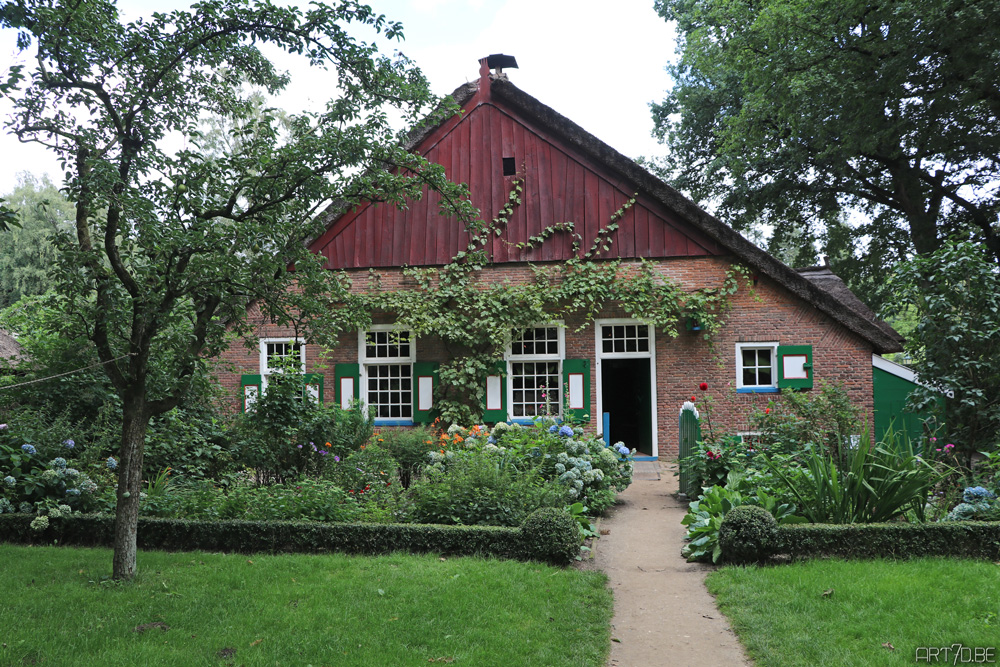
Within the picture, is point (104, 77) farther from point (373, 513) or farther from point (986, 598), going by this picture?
point (986, 598)

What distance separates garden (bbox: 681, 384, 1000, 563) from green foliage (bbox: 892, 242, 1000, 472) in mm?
498

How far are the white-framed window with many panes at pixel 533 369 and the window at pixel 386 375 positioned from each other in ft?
6.31

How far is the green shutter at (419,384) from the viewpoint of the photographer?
41.6 ft

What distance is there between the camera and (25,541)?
625 centimetres

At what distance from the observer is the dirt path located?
400 cm

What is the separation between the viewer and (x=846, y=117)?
14742 millimetres

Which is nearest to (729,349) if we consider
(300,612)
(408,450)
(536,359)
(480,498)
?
(536,359)

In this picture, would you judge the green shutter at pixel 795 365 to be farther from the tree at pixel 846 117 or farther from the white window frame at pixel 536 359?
the white window frame at pixel 536 359

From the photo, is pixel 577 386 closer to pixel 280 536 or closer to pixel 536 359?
pixel 536 359

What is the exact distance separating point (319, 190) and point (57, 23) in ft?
6.18

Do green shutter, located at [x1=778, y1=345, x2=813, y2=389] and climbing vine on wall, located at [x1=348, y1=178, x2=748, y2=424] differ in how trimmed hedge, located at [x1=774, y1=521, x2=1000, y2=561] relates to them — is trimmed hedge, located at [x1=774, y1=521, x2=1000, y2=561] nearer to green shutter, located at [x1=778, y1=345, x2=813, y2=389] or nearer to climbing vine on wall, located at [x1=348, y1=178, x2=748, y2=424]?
green shutter, located at [x1=778, y1=345, x2=813, y2=389]

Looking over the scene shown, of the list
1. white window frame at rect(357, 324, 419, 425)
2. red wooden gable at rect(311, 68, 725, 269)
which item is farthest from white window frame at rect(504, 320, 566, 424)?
white window frame at rect(357, 324, 419, 425)

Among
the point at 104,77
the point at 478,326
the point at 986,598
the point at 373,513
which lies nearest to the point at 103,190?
the point at 104,77

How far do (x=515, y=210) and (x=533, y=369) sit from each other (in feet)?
9.57
